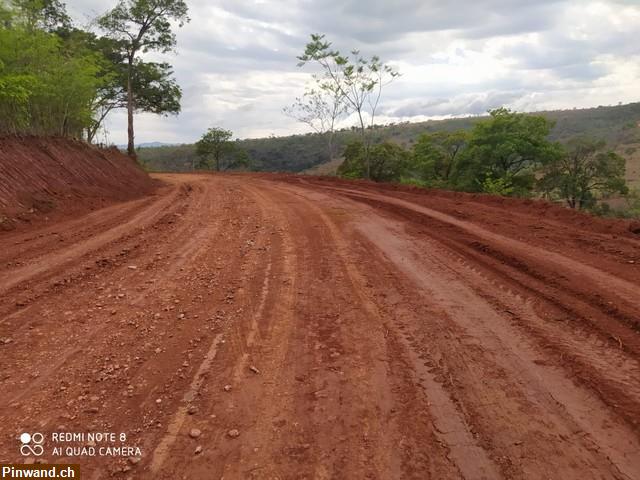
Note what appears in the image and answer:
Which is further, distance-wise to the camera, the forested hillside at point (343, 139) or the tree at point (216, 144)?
the forested hillside at point (343, 139)

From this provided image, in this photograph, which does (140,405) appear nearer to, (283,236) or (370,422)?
(370,422)

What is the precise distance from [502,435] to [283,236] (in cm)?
574

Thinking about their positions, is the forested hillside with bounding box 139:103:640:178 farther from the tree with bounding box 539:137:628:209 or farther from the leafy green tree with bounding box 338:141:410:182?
the tree with bounding box 539:137:628:209

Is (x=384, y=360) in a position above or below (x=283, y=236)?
below

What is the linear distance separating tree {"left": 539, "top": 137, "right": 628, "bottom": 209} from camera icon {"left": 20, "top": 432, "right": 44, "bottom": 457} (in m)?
24.7

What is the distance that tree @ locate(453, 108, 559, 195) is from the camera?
21.4m

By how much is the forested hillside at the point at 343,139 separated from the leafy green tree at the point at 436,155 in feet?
74.7

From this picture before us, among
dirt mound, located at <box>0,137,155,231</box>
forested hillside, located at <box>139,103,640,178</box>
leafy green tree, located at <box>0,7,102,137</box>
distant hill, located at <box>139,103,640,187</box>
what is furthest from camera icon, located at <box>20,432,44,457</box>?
forested hillside, located at <box>139,103,640,178</box>

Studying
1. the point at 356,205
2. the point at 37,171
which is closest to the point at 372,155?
the point at 356,205

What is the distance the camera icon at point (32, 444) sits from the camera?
2482 mm

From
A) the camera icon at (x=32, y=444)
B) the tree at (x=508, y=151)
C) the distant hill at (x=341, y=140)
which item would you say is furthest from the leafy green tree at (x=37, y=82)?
the distant hill at (x=341, y=140)

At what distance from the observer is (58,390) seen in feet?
10.1

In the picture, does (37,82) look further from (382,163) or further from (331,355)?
(382,163)

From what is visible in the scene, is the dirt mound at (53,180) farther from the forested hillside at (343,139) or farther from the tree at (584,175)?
the forested hillside at (343,139)
